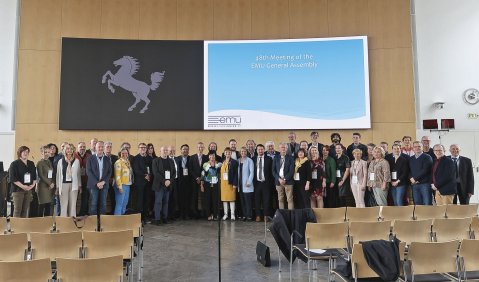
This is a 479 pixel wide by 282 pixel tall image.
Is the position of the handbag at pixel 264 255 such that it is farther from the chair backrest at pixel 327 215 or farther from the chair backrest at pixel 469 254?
the chair backrest at pixel 469 254

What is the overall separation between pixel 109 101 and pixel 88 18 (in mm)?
2733

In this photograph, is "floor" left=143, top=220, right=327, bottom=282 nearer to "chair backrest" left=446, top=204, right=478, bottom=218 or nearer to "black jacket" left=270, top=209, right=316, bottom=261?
"black jacket" left=270, top=209, right=316, bottom=261

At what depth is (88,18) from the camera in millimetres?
10984

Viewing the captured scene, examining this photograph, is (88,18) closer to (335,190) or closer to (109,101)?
(109,101)

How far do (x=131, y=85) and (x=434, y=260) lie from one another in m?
9.36

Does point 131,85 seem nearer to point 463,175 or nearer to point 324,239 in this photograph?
point 324,239

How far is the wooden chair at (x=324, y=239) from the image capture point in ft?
12.7

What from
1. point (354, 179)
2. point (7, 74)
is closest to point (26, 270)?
point (354, 179)

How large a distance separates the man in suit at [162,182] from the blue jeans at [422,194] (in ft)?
16.0

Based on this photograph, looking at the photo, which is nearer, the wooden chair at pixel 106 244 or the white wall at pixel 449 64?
the wooden chair at pixel 106 244

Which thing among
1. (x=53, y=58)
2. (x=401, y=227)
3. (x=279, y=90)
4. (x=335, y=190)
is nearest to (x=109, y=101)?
(x=53, y=58)

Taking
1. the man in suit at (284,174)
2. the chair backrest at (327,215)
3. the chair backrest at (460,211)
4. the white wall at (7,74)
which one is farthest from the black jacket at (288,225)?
the white wall at (7,74)

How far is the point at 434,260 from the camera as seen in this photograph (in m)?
3.21

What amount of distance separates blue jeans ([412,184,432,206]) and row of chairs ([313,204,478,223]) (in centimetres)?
171
